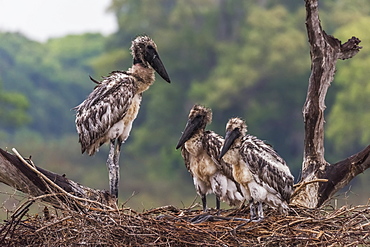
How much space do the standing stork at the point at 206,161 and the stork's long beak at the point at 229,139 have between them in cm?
36

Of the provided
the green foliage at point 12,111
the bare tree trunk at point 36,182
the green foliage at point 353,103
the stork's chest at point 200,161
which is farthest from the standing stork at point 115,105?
the green foliage at point 12,111

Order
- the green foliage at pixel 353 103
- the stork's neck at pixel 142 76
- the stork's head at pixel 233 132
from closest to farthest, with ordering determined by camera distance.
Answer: the stork's head at pixel 233 132
the stork's neck at pixel 142 76
the green foliage at pixel 353 103

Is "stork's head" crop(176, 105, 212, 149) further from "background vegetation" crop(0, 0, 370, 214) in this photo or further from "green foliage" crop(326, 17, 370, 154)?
"green foliage" crop(326, 17, 370, 154)

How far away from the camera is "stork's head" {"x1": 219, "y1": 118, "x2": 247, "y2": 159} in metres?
9.91

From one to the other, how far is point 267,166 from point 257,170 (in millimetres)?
116

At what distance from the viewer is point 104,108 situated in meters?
10.3

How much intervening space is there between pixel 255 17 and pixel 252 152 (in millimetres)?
31471

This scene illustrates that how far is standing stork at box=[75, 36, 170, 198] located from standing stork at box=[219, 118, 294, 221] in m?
1.15

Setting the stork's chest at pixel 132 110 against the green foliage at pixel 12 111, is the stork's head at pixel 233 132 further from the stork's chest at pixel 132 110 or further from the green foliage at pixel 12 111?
the green foliage at pixel 12 111

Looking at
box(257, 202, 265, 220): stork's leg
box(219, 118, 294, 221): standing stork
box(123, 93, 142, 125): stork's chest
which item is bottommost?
box(257, 202, 265, 220): stork's leg

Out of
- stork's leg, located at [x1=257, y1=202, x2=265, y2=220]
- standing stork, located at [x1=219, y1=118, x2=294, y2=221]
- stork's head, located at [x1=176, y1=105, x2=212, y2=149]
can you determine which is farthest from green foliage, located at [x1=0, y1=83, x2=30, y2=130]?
stork's leg, located at [x1=257, y1=202, x2=265, y2=220]

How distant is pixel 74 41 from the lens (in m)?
58.1

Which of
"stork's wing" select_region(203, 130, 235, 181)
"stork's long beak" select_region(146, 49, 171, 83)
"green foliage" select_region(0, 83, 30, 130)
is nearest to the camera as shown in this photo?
"stork's wing" select_region(203, 130, 235, 181)

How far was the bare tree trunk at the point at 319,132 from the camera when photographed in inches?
420
